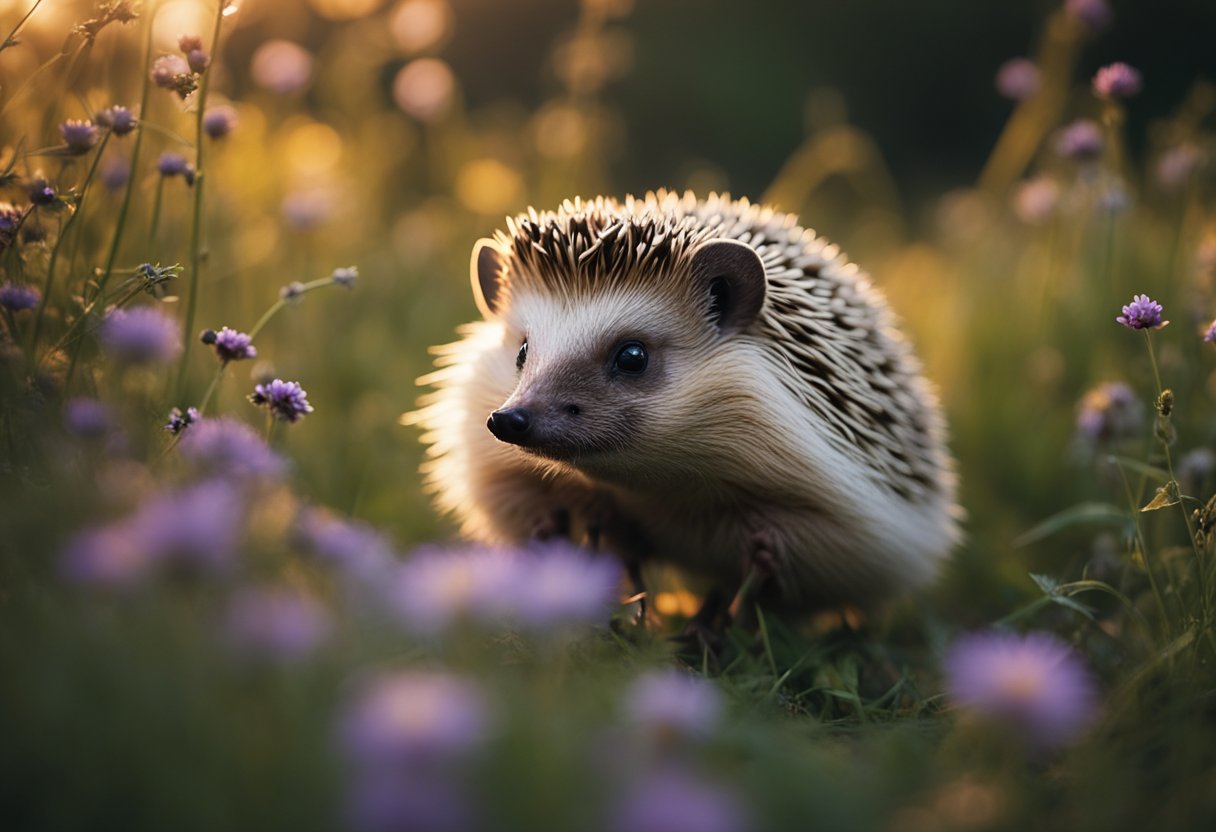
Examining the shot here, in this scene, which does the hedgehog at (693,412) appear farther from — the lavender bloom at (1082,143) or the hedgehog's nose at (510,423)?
the lavender bloom at (1082,143)

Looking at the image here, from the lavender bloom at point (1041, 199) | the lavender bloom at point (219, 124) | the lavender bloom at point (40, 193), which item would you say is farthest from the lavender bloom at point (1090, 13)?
the lavender bloom at point (40, 193)

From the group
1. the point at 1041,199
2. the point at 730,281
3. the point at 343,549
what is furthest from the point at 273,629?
the point at 1041,199

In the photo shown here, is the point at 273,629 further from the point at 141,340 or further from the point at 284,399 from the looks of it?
the point at 284,399

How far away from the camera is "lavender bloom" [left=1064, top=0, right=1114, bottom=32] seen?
3.40m

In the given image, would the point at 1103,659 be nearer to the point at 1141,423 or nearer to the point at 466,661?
the point at 1141,423

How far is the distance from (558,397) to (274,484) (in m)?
0.92

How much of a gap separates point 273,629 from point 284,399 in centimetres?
92

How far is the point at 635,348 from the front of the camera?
2486mm

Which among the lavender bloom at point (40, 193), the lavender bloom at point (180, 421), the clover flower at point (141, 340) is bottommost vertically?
the clover flower at point (141, 340)

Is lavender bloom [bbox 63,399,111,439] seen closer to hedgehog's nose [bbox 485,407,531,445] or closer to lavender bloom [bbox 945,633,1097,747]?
hedgehog's nose [bbox 485,407,531,445]

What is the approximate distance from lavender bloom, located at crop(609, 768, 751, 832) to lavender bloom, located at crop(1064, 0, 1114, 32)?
3.15 metres

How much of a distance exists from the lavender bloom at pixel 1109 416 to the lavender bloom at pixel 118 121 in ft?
7.79

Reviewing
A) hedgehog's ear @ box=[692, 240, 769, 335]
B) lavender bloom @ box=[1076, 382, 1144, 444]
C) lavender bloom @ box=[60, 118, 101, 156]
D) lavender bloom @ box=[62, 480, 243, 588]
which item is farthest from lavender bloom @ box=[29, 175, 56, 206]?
lavender bloom @ box=[1076, 382, 1144, 444]

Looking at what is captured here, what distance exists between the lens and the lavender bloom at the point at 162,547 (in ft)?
3.70
